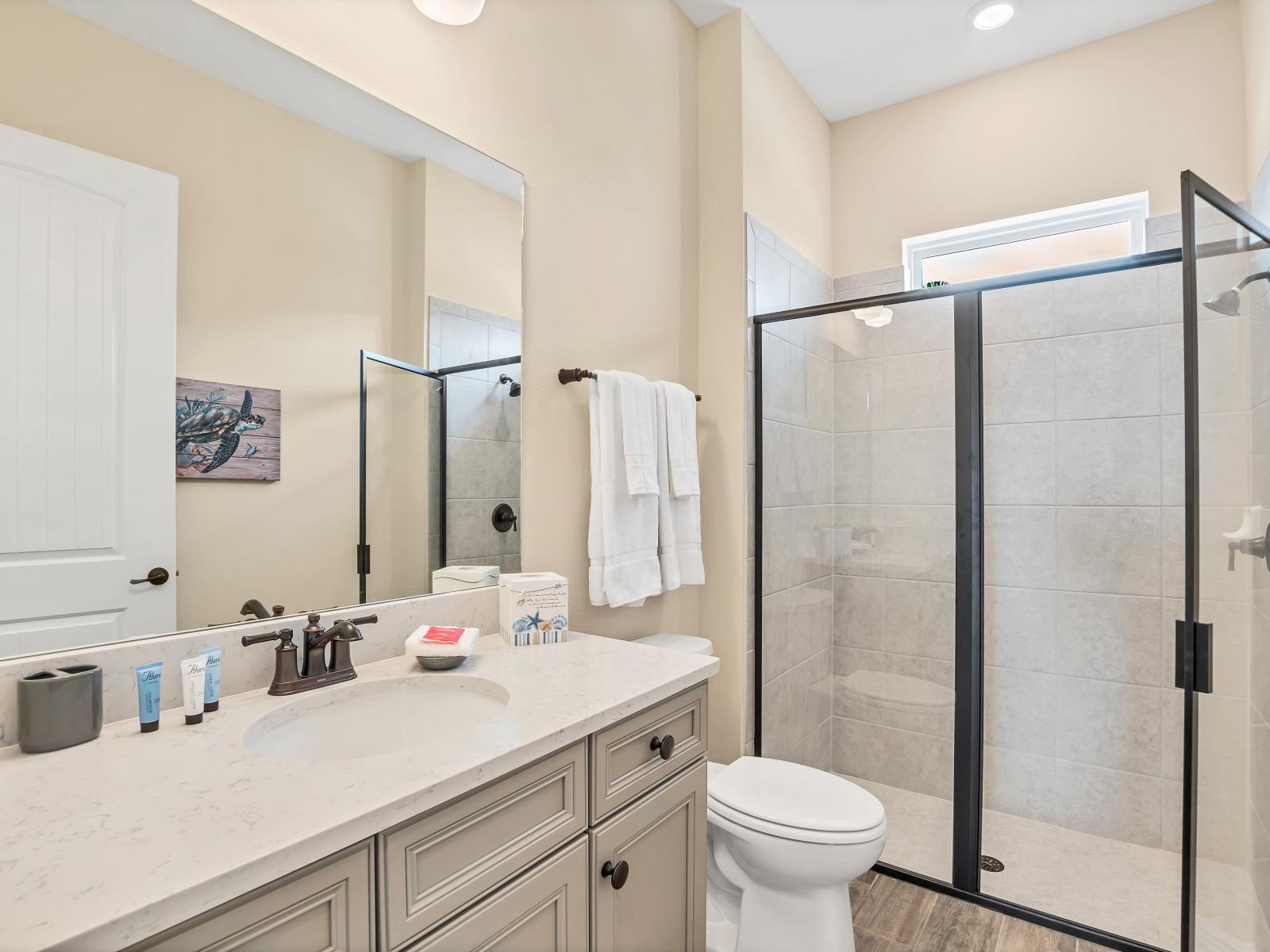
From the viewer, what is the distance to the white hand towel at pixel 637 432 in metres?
1.80

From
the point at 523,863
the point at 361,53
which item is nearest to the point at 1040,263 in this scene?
the point at 361,53

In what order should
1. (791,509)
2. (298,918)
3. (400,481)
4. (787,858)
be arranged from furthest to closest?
(791,509), (787,858), (400,481), (298,918)

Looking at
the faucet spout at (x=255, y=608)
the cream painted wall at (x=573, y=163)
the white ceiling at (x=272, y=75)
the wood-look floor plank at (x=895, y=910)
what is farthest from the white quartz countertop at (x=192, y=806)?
the wood-look floor plank at (x=895, y=910)

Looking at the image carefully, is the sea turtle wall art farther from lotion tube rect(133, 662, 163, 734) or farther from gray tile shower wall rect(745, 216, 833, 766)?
gray tile shower wall rect(745, 216, 833, 766)

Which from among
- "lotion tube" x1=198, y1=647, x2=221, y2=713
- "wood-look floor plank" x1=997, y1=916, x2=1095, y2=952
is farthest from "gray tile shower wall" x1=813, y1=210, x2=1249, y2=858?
"lotion tube" x1=198, y1=647, x2=221, y2=713

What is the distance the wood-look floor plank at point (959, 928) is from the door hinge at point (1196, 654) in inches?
37.9

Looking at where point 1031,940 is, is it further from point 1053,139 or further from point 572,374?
point 1053,139

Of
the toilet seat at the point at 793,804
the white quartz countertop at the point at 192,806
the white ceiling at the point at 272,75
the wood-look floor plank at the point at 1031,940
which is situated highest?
the white ceiling at the point at 272,75

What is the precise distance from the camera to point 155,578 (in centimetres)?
103

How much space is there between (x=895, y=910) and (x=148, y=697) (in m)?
1.97

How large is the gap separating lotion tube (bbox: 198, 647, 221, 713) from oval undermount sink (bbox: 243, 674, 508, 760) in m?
0.08

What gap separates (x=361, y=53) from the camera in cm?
130

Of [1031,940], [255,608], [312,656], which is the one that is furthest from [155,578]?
[1031,940]

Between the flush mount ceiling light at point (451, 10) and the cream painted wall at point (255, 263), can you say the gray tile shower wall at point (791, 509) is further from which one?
the cream painted wall at point (255, 263)
